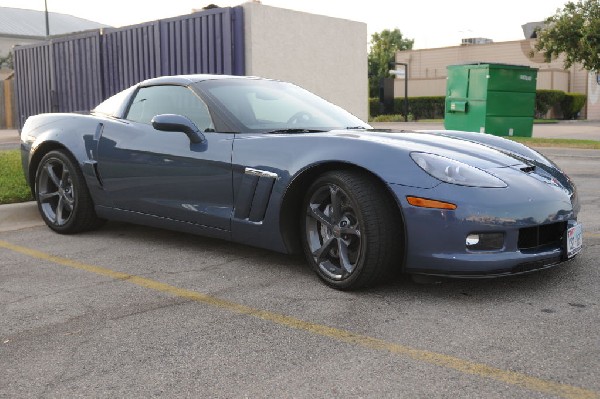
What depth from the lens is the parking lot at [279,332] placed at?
2.68m

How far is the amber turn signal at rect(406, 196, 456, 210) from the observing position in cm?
358

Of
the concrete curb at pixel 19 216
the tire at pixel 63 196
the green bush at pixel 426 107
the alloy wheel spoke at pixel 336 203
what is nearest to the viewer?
the alloy wheel spoke at pixel 336 203

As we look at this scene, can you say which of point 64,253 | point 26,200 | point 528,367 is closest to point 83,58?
point 26,200

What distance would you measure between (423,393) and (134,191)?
3134mm

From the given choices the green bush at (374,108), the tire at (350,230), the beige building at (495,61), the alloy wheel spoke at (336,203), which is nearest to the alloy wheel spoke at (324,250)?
the tire at (350,230)

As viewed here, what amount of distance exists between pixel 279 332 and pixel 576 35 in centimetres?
1954

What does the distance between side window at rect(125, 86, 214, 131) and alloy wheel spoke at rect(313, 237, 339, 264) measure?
122 centimetres

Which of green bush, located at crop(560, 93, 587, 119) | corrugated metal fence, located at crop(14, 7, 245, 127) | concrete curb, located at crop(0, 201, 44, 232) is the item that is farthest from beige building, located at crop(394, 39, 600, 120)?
concrete curb, located at crop(0, 201, 44, 232)

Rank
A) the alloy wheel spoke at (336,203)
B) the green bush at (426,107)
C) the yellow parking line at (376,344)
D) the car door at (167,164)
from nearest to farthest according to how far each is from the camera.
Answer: the yellow parking line at (376,344)
the alloy wheel spoke at (336,203)
the car door at (167,164)
the green bush at (426,107)

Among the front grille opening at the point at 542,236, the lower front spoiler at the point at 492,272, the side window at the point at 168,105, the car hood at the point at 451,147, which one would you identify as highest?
the side window at the point at 168,105

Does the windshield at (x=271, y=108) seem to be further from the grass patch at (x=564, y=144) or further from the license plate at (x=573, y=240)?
the grass patch at (x=564, y=144)

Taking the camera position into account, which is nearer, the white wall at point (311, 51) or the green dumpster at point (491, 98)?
the white wall at point (311, 51)

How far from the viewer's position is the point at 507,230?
3598 millimetres

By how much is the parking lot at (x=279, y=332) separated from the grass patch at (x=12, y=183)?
206cm
